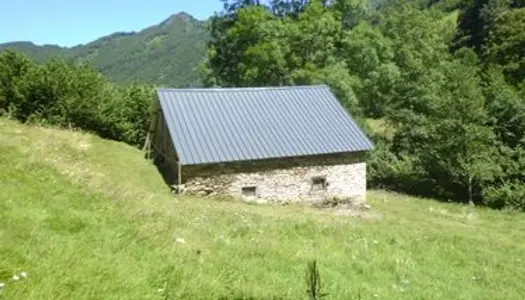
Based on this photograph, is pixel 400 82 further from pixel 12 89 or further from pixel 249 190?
pixel 12 89

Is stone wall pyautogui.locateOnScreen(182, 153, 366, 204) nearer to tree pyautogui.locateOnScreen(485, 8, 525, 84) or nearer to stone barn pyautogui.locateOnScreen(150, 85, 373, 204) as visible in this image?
stone barn pyautogui.locateOnScreen(150, 85, 373, 204)

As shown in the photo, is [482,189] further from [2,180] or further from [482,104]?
[2,180]

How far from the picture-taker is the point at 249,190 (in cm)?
2300

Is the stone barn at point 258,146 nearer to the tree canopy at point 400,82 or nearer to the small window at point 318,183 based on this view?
the small window at point 318,183

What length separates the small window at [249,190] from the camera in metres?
22.9

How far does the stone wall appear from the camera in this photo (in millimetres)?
22312

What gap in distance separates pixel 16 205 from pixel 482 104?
2938cm

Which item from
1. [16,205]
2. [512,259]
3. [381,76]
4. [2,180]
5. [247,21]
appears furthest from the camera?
[381,76]

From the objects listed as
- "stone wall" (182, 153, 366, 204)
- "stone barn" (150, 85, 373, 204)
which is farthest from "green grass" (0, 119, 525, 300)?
"stone barn" (150, 85, 373, 204)

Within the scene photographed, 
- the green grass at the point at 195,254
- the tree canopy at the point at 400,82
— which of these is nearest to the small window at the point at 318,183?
the green grass at the point at 195,254

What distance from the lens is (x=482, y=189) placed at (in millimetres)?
31656

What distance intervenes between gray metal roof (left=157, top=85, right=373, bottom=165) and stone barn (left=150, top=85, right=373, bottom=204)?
0.04 meters

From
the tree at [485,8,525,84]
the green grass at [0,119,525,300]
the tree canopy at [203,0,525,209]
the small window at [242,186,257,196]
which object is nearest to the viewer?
the green grass at [0,119,525,300]

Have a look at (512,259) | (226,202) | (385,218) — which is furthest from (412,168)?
(512,259)
